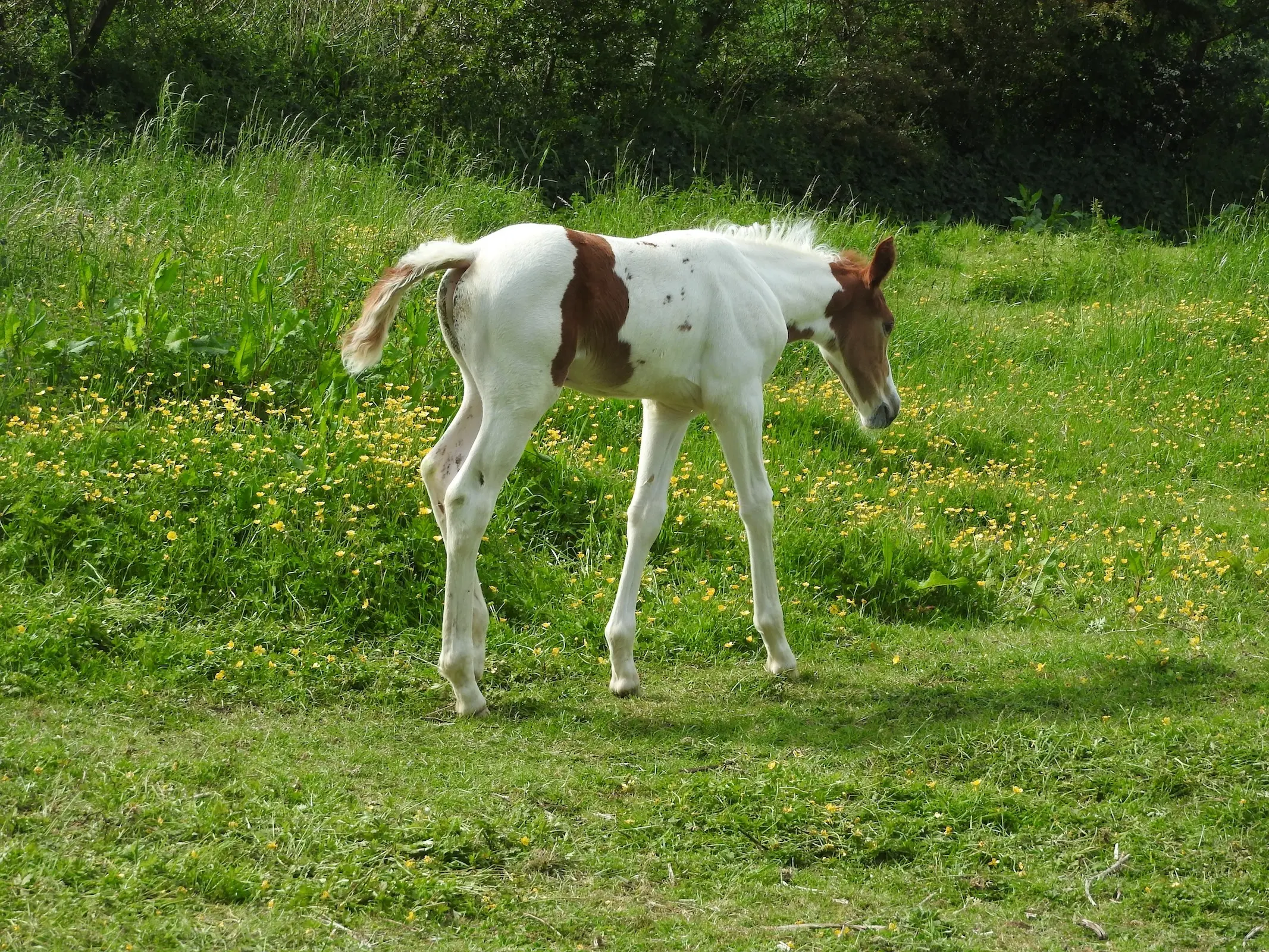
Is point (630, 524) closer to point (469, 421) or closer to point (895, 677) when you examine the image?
point (469, 421)

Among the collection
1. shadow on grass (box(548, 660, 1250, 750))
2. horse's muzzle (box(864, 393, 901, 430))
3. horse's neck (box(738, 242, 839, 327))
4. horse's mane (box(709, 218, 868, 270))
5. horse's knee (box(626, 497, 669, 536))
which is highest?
horse's mane (box(709, 218, 868, 270))

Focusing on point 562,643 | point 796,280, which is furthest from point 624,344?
point 562,643

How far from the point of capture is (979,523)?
25.8 ft

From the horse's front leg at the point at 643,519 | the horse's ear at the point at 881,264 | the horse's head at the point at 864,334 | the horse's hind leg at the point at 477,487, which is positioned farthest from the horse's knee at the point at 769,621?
the horse's ear at the point at 881,264

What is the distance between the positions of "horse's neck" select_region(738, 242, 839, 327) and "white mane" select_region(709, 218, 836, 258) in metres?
0.03

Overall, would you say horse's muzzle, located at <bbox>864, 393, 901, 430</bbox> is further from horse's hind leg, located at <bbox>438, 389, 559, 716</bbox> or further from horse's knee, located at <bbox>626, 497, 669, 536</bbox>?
horse's hind leg, located at <bbox>438, 389, 559, 716</bbox>

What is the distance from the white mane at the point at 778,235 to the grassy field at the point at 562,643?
1.68 m

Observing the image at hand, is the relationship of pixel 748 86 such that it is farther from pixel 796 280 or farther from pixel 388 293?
pixel 388 293

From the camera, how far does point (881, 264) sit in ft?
19.5

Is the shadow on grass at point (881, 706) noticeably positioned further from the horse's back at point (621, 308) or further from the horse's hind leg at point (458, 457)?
the horse's back at point (621, 308)

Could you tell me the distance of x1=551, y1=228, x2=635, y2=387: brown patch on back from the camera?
16.5ft

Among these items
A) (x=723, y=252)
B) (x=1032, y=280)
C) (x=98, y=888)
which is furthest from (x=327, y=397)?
(x=1032, y=280)

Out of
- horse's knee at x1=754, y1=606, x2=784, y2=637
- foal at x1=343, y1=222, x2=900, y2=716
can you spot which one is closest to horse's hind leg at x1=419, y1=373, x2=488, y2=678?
foal at x1=343, y1=222, x2=900, y2=716

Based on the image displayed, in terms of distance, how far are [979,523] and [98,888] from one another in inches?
223
